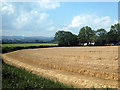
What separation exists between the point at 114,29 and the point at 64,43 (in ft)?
90.3

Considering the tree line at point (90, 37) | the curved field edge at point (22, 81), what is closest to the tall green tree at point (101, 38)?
the tree line at point (90, 37)

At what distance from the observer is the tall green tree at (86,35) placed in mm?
68562

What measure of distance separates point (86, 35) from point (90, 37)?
2711 mm

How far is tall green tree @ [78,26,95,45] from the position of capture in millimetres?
68562

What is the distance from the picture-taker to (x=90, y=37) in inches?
2687

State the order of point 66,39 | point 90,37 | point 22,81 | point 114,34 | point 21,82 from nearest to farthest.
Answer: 1. point 21,82
2. point 22,81
3. point 114,34
4. point 90,37
5. point 66,39

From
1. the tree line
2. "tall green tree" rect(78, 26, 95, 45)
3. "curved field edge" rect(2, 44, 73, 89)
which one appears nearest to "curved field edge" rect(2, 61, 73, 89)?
"curved field edge" rect(2, 44, 73, 89)

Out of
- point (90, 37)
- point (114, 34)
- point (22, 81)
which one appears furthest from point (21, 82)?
point (90, 37)

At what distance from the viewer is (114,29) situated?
6134 centimetres

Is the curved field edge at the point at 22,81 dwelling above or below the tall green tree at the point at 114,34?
below

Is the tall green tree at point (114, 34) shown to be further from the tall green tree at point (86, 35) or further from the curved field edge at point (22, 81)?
the curved field edge at point (22, 81)

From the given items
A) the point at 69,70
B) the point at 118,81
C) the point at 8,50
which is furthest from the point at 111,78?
the point at 8,50

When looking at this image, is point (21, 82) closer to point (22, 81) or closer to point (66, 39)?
point (22, 81)

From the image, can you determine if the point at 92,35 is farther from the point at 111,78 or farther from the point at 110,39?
the point at 111,78
